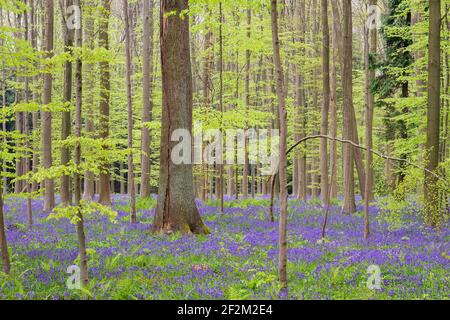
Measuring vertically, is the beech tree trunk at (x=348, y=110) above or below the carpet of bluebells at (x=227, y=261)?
above

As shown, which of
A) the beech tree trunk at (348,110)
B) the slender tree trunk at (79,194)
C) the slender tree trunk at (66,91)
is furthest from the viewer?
the beech tree trunk at (348,110)

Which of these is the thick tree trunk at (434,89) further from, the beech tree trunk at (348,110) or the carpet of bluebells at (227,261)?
the beech tree trunk at (348,110)

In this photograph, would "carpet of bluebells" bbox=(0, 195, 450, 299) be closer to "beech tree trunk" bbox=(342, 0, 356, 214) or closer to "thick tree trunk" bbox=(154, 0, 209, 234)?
"thick tree trunk" bbox=(154, 0, 209, 234)

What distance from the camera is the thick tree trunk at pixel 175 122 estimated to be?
12094 millimetres

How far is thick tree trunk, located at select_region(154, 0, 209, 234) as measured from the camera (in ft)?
39.7

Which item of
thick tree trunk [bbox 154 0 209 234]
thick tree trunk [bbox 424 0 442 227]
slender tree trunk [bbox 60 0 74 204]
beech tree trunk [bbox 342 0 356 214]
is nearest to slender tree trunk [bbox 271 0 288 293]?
slender tree trunk [bbox 60 0 74 204]

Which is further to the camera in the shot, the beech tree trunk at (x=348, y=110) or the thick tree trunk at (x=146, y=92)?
the thick tree trunk at (x=146, y=92)

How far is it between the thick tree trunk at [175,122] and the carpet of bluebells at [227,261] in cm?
60

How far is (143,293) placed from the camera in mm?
7000

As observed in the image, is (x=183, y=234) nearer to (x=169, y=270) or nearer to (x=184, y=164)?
(x=184, y=164)

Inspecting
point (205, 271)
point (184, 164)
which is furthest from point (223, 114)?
point (205, 271)

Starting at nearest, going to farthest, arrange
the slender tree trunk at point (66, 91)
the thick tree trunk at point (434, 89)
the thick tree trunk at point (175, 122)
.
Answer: the slender tree trunk at point (66, 91)
the thick tree trunk at point (175, 122)
the thick tree trunk at point (434, 89)

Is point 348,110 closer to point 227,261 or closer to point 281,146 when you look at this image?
point 227,261

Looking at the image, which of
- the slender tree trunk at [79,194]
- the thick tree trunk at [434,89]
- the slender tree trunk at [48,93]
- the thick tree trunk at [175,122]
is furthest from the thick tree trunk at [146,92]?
the slender tree trunk at [79,194]
